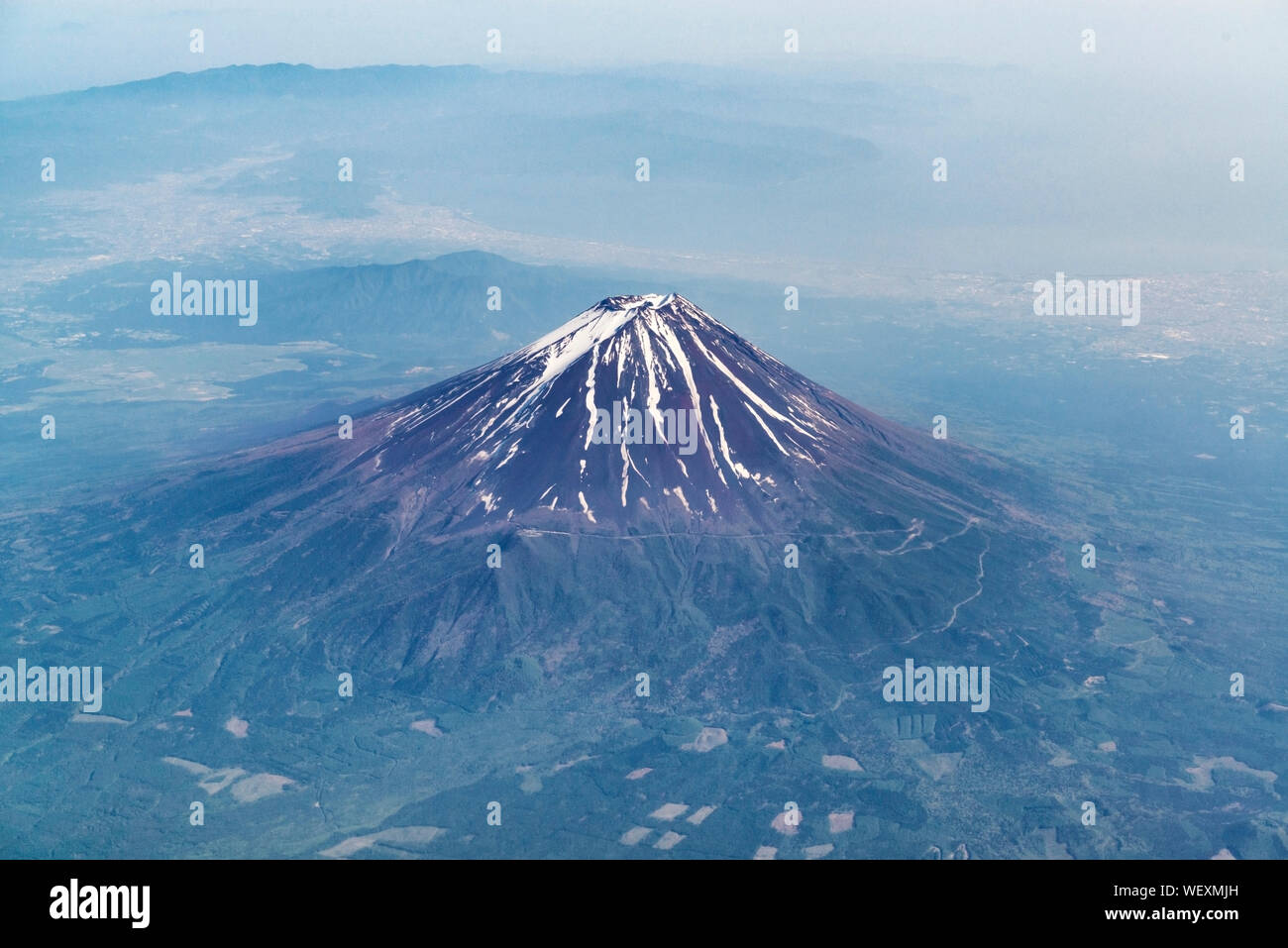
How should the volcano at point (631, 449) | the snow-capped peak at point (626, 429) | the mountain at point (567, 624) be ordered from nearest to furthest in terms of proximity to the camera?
1. the mountain at point (567, 624)
2. the volcano at point (631, 449)
3. the snow-capped peak at point (626, 429)

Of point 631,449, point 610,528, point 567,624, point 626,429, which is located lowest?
point 567,624

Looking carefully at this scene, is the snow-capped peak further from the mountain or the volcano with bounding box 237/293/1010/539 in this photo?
the mountain

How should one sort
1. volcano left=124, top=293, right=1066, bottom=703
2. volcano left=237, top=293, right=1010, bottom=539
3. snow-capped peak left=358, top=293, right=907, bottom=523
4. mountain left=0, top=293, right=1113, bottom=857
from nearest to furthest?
1. mountain left=0, top=293, right=1113, bottom=857
2. volcano left=124, top=293, right=1066, bottom=703
3. volcano left=237, top=293, right=1010, bottom=539
4. snow-capped peak left=358, top=293, right=907, bottom=523

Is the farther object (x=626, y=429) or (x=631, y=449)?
(x=631, y=449)

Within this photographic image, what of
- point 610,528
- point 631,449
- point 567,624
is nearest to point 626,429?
point 631,449

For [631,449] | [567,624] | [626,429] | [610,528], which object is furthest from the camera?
[631,449]

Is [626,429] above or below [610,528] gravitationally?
above

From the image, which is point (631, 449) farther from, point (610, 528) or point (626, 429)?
point (610, 528)

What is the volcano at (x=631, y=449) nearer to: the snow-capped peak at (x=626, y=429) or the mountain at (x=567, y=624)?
the snow-capped peak at (x=626, y=429)

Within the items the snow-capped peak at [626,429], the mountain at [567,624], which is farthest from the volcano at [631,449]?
the mountain at [567,624]

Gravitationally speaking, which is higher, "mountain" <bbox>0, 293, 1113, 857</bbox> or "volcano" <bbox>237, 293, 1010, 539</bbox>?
"volcano" <bbox>237, 293, 1010, 539</bbox>

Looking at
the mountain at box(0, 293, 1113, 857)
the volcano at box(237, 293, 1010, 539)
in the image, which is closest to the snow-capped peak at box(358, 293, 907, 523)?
the volcano at box(237, 293, 1010, 539)
